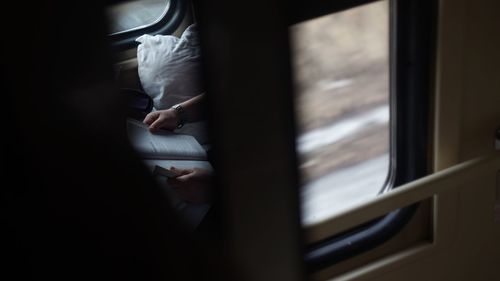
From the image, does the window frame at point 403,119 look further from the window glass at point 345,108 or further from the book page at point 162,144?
the book page at point 162,144

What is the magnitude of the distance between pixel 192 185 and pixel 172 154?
78 millimetres

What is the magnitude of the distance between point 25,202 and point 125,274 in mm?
147

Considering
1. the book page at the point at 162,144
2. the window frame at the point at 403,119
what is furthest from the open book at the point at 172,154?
the window frame at the point at 403,119

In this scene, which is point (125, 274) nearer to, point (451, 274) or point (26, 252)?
point (26, 252)

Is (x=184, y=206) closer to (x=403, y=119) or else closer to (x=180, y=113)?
(x=180, y=113)

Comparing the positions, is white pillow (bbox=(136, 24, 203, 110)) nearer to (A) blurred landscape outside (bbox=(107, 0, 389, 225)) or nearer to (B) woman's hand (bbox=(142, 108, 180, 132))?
(B) woman's hand (bbox=(142, 108, 180, 132))

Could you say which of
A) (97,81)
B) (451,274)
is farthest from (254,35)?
(451,274)

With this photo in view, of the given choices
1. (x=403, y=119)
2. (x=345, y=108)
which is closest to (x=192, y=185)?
(x=345, y=108)

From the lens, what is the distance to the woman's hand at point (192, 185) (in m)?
0.81

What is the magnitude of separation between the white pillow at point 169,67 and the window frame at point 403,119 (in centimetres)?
48

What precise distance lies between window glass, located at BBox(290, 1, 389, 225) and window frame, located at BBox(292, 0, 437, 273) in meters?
0.02

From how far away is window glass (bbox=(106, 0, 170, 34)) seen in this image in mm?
659

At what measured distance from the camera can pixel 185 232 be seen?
771 mm

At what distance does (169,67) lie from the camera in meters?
1.00
